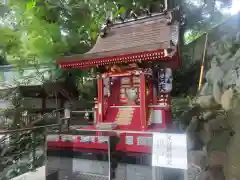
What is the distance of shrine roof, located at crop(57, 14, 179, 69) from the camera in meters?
4.57

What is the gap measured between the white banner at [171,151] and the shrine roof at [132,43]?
1.82 m

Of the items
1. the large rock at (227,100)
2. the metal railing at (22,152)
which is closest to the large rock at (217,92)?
the large rock at (227,100)

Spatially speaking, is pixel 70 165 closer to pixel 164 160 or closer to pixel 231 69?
pixel 164 160

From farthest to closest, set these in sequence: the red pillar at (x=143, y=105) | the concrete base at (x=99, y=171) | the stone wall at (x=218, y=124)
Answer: the stone wall at (x=218, y=124)
the red pillar at (x=143, y=105)
the concrete base at (x=99, y=171)

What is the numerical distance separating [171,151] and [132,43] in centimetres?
310

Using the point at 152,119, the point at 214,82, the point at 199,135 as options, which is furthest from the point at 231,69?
the point at 152,119

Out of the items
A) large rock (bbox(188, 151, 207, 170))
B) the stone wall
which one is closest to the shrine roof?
the stone wall

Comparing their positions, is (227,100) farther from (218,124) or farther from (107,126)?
(107,126)

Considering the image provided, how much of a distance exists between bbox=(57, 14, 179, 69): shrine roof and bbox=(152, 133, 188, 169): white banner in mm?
1816

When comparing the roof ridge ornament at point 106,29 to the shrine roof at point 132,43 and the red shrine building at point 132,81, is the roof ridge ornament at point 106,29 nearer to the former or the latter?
the shrine roof at point 132,43

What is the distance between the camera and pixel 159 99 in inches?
218

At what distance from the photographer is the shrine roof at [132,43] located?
15.0ft

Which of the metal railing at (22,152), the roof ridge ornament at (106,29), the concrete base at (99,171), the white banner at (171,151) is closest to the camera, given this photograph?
the white banner at (171,151)

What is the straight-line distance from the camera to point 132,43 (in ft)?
17.9
